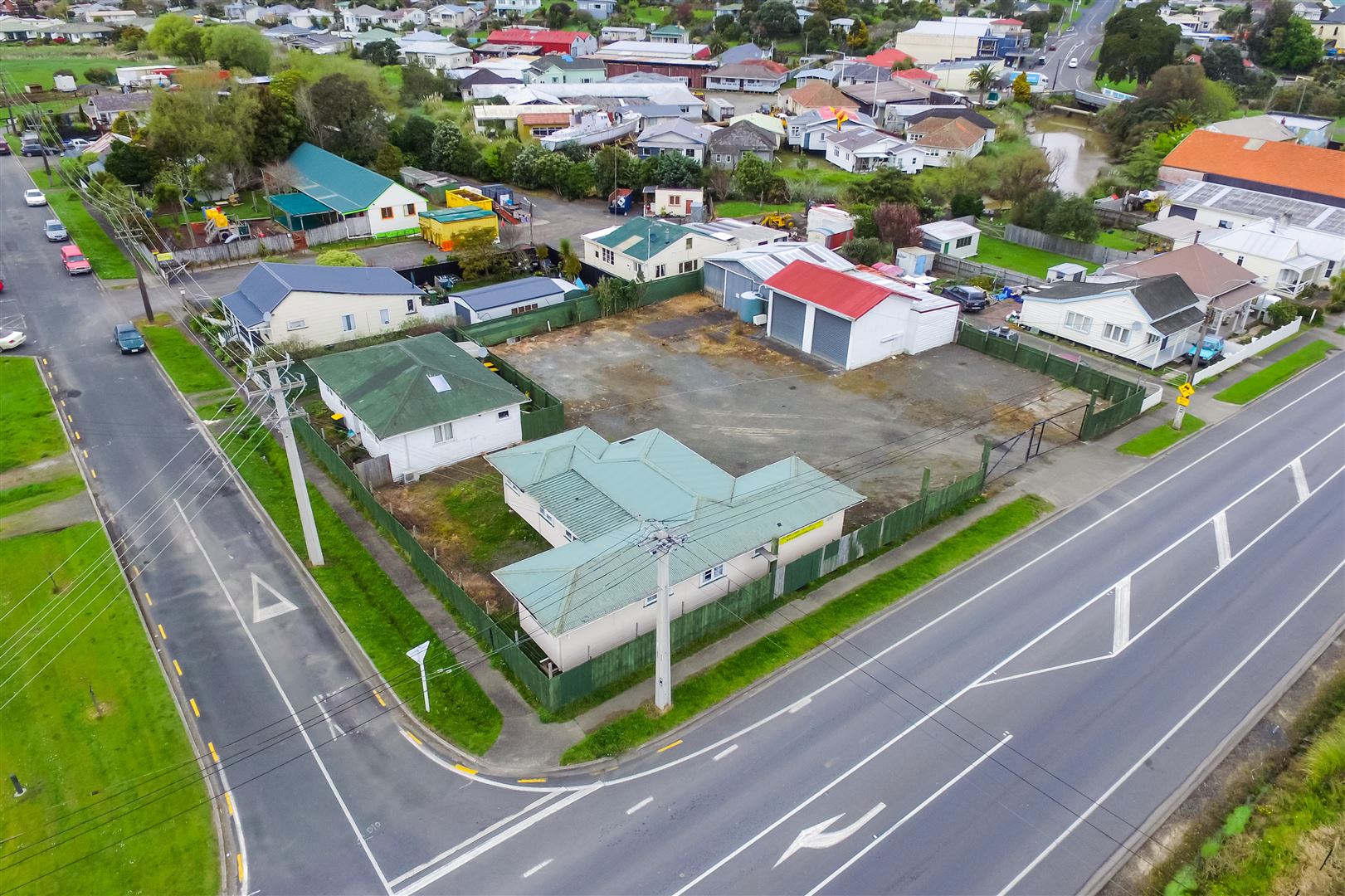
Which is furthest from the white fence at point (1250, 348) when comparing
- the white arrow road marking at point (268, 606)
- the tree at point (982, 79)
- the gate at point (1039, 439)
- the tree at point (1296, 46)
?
the tree at point (1296, 46)

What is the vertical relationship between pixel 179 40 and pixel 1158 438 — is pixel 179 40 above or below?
above

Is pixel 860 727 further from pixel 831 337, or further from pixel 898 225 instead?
pixel 898 225

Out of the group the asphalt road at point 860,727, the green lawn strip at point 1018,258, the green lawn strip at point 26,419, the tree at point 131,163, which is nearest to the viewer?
the asphalt road at point 860,727

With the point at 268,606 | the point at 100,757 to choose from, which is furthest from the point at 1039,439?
the point at 100,757

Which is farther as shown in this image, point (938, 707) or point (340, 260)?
point (340, 260)

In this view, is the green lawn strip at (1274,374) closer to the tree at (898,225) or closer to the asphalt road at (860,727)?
the asphalt road at (860,727)

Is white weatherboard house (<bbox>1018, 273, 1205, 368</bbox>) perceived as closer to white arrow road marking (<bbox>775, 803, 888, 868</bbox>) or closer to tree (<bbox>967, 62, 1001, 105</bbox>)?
white arrow road marking (<bbox>775, 803, 888, 868</bbox>)

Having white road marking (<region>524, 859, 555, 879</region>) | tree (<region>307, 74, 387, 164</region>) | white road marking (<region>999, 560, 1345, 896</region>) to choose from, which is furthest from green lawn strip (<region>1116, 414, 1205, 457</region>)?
tree (<region>307, 74, 387, 164</region>)
